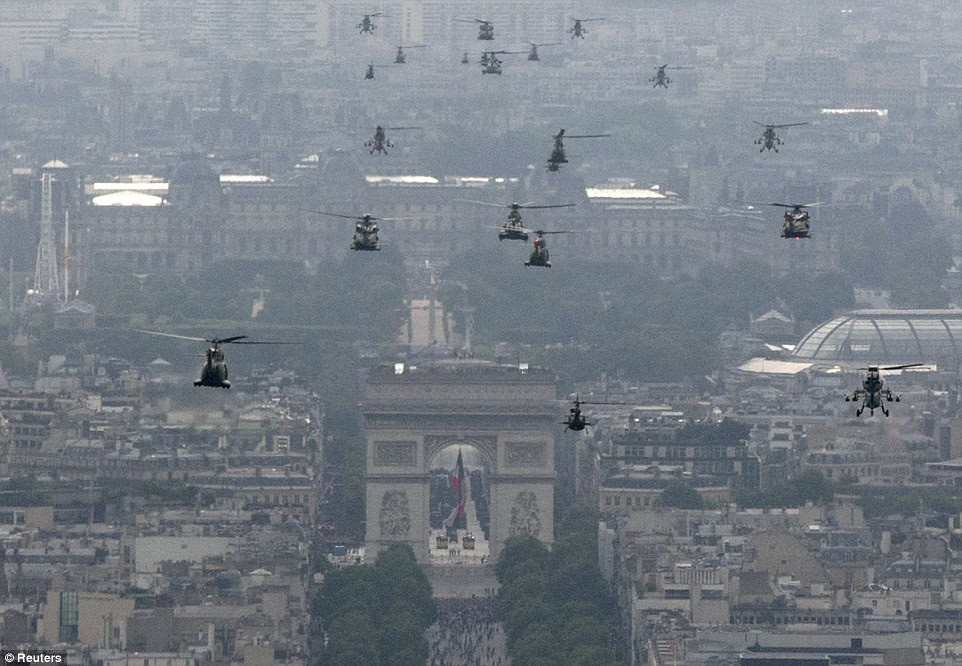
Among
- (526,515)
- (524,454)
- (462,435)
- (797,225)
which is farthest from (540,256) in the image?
(462,435)

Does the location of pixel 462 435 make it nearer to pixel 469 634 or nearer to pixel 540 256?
pixel 469 634

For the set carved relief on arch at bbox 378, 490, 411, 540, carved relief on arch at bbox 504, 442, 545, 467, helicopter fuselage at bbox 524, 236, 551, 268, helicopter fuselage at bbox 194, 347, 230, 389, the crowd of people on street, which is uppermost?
carved relief on arch at bbox 504, 442, 545, 467

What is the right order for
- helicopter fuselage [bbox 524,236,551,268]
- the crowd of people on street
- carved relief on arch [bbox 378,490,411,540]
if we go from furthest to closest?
carved relief on arch [bbox 378,490,411,540], the crowd of people on street, helicopter fuselage [bbox 524,236,551,268]

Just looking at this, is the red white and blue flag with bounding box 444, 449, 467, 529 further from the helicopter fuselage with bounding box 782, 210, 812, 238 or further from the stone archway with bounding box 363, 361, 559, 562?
the helicopter fuselage with bounding box 782, 210, 812, 238

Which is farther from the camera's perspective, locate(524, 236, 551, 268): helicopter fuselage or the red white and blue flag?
the red white and blue flag

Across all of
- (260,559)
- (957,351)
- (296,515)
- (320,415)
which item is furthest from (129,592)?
(957,351)

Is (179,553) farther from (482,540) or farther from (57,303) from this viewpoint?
(57,303)

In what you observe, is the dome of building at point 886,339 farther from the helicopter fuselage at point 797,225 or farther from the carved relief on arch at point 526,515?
the helicopter fuselage at point 797,225

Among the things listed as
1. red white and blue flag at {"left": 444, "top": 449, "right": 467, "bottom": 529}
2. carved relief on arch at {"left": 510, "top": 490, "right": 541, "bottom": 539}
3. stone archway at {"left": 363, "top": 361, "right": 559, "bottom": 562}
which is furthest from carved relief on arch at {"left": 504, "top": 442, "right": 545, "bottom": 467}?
red white and blue flag at {"left": 444, "top": 449, "right": 467, "bottom": 529}
